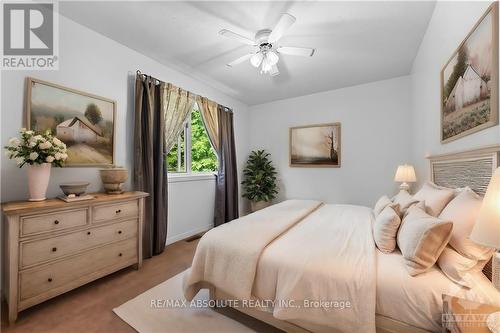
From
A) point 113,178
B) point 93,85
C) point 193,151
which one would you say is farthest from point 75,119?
point 193,151

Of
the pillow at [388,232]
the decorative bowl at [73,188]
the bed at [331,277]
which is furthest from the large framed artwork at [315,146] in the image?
the decorative bowl at [73,188]

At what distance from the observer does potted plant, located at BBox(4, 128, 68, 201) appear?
1.71 m

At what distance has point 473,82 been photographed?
1.43 meters

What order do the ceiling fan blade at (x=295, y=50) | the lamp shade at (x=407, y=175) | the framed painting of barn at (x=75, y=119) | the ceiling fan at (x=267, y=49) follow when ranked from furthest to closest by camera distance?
A: the lamp shade at (x=407, y=175) → the ceiling fan blade at (x=295, y=50) → the ceiling fan at (x=267, y=49) → the framed painting of barn at (x=75, y=119)

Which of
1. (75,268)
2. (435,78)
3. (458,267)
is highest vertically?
(435,78)

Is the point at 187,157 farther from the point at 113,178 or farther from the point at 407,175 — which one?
the point at 407,175

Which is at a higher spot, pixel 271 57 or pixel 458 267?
pixel 271 57

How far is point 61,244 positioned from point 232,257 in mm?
1499

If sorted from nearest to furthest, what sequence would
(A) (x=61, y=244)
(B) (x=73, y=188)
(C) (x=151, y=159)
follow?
(A) (x=61, y=244) → (B) (x=73, y=188) → (C) (x=151, y=159)

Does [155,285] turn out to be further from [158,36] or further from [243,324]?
[158,36]

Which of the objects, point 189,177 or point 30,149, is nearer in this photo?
point 30,149

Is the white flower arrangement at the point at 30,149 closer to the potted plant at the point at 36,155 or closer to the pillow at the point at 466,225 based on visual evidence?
the potted plant at the point at 36,155

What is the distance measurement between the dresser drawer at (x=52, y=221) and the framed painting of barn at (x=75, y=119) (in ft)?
1.97

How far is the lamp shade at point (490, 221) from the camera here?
0.80m
